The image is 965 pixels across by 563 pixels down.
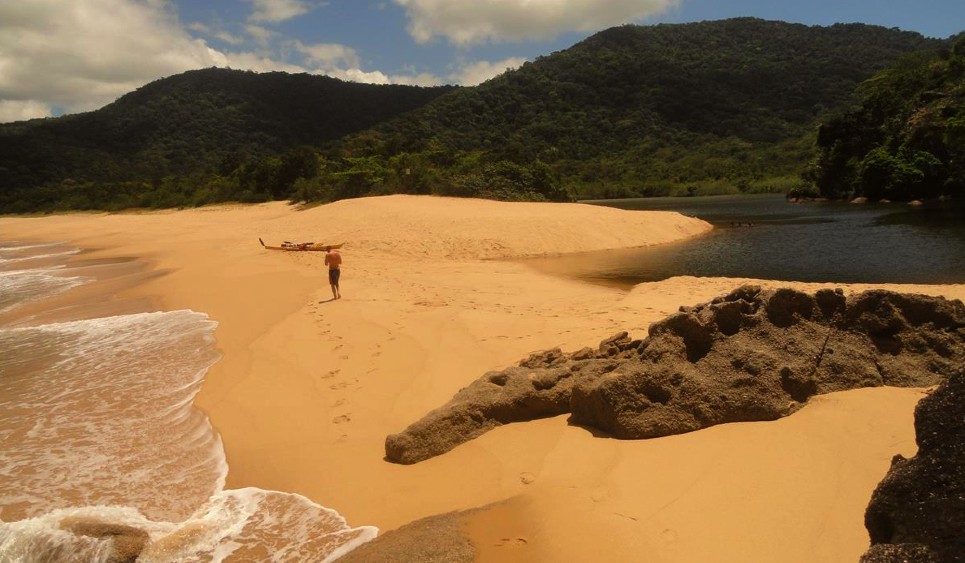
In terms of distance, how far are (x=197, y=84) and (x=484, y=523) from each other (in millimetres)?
157239

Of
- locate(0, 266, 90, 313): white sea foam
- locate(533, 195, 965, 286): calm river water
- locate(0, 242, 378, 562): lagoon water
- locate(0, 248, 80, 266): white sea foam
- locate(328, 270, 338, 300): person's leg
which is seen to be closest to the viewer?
locate(0, 242, 378, 562): lagoon water

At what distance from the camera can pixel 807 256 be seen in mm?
20719

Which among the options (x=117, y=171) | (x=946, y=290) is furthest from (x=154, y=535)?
(x=117, y=171)

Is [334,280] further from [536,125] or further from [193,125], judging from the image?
[193,125]

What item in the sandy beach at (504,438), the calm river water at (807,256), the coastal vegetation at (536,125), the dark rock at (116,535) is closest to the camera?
the sandy beach at (504,438)

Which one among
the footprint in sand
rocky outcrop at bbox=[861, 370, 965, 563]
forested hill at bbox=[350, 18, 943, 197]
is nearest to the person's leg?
the footprint in sand

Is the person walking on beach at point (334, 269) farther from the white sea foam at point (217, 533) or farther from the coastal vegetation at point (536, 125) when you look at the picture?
the coastal vegetation at point (536, 125)

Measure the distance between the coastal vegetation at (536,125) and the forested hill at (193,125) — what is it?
44 cm

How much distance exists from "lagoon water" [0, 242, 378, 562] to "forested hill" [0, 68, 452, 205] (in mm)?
82529

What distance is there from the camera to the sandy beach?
3.77 meters

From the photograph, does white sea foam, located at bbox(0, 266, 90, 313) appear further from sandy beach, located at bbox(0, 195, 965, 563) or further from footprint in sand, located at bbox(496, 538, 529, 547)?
footprint in sand, located at bbox(496, 538, 529, 547)

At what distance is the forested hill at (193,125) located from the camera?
96.6 meters

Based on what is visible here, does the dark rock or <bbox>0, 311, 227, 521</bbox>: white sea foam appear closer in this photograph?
the dark rock

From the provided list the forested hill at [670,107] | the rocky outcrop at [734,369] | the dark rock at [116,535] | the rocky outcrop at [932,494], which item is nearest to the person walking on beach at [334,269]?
the rocky outcrop at [734,369]
